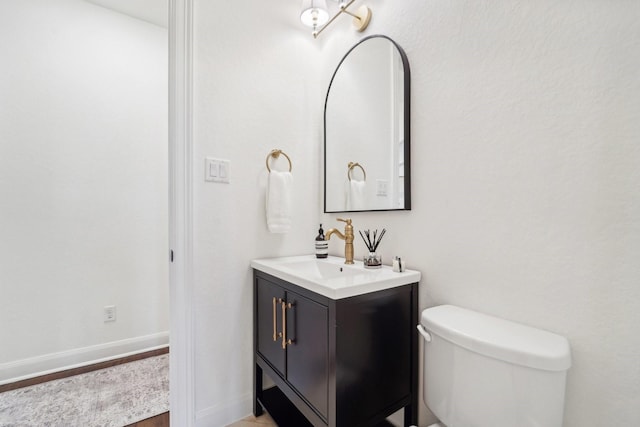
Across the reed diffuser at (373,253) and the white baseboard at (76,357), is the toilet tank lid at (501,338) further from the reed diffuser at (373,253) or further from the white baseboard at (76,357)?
the white baseboard at (76,357)

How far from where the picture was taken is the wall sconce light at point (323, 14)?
4.78 feet

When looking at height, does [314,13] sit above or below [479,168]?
above

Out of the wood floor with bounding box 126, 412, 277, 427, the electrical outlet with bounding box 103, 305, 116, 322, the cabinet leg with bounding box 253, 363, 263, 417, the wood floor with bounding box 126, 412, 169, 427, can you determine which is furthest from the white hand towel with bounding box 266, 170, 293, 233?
the electrical outlet with bounding box 103, 305, 116, 322

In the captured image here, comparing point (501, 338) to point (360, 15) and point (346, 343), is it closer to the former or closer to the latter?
point (346, 343)

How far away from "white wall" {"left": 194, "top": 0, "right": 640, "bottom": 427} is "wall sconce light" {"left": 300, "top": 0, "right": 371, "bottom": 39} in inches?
2.3

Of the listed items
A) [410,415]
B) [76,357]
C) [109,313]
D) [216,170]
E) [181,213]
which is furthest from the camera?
[109,313]

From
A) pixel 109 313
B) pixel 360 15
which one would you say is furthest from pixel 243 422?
pixel 360 15

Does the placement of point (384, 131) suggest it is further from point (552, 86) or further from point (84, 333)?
point (84, 333)

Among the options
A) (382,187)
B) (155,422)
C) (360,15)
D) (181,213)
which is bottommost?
(155,422)

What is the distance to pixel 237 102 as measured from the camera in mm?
1465

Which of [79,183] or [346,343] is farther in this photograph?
[79,183]

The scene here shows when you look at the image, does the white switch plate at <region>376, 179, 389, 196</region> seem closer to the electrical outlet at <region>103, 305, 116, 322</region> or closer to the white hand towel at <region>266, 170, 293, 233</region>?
the white hand towel at <region>266, 170, 293, 233</region>

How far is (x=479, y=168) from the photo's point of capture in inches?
39.2

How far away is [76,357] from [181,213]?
1565 millimetres
